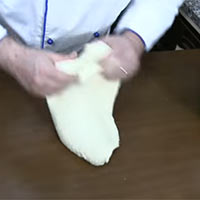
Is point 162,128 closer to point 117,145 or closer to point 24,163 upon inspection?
point 117,145

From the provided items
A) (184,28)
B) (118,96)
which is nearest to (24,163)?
(118,96)

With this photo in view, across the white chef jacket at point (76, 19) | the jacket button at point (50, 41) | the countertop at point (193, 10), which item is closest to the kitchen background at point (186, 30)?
the countertop at point (193, 10)

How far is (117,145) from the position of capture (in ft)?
2.02

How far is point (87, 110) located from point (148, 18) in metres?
0.22

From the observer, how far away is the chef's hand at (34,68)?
59cm

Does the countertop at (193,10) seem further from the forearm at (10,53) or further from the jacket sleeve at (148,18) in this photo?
the forearm at (10,53)

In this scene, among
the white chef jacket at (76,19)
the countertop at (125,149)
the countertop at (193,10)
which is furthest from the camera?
the countertop at (193,10)

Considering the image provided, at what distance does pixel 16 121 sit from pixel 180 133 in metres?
0.25

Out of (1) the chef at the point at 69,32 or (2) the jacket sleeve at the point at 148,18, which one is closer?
(1) the chef at the point at 69,32

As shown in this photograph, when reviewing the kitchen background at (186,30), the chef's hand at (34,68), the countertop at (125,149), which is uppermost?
the chef's hand at (34,68)

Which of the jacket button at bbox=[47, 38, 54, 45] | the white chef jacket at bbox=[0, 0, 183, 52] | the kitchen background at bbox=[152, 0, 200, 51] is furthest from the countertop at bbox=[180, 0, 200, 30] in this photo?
the jacket button at bbox=[47, 38, 54, 45]

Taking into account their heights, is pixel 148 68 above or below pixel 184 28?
above

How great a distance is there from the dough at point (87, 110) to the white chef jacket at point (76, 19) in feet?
0.43

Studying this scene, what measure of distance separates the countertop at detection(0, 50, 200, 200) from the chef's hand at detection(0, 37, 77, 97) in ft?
0.18
